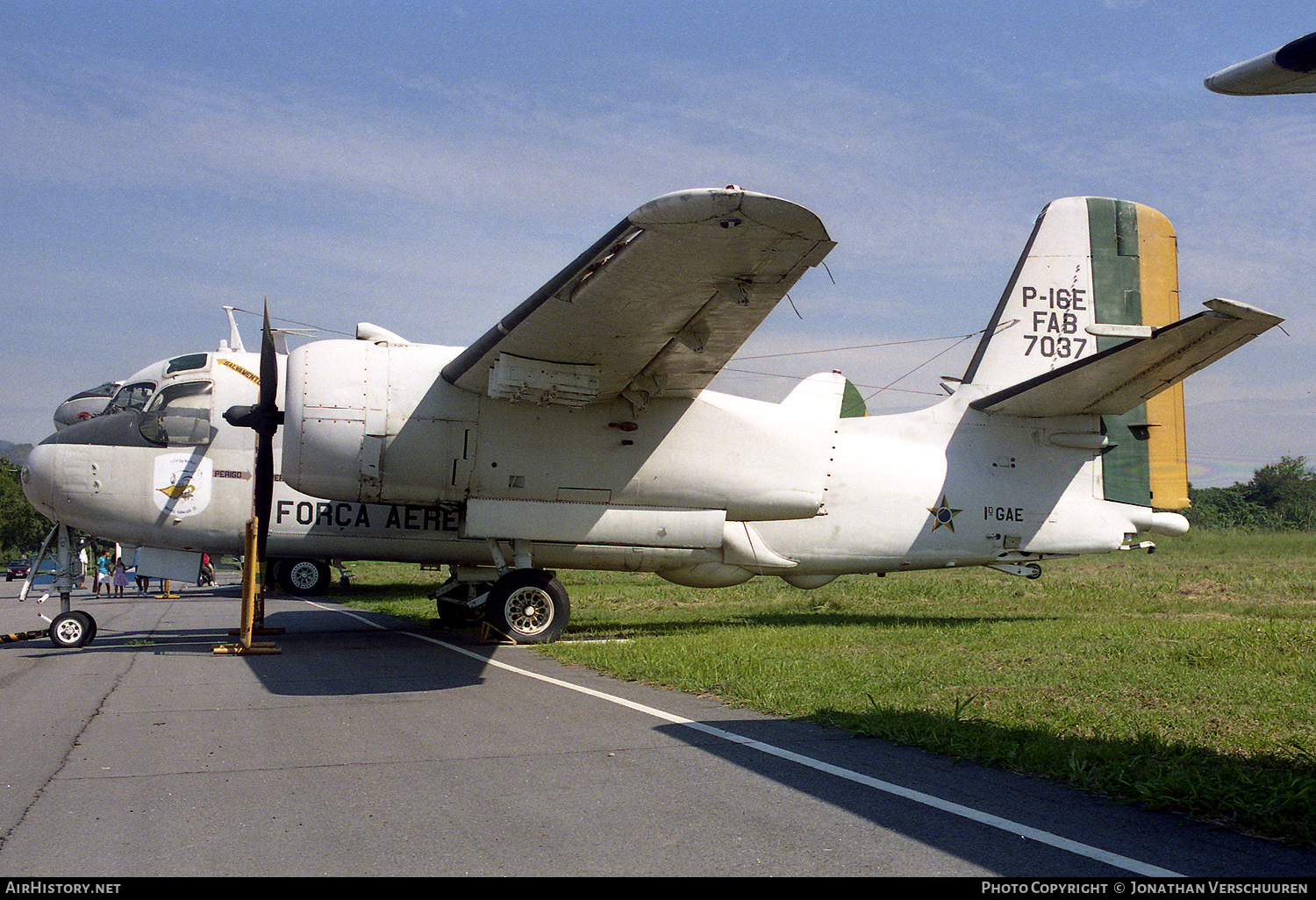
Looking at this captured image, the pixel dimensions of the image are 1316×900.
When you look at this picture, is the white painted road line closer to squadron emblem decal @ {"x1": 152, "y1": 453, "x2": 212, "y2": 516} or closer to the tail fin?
squadron emblem decal @ {"x1": 152, "y1": 453, "x2": 212, "y2": 516}

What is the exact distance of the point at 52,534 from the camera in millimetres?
10555

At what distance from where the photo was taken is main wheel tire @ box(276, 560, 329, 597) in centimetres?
2059

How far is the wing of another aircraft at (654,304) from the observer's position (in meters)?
6.62

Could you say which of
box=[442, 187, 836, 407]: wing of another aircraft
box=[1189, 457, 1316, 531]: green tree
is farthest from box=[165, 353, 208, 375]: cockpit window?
box=[1189, 457, 1316, 531]: green tree

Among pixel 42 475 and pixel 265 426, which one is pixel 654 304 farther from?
pixel 42 475

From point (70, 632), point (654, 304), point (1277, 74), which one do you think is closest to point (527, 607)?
point (654, 304)

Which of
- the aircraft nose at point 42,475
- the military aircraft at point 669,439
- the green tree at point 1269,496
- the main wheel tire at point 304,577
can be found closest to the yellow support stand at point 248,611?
the military aircraft at point 669,439

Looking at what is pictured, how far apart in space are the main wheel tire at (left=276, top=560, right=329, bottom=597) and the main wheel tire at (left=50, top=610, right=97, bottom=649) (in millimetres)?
10168

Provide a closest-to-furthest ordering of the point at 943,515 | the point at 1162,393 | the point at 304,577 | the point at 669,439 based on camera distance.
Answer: the point at 669,439 → the point at 943,515 → the point at 1162,393 → the point at 304,577

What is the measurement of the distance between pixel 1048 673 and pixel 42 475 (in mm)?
11034

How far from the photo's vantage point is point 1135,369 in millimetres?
10750

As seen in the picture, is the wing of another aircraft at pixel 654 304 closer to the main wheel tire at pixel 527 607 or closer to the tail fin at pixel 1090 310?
the main wheel tire at pixel 527 607

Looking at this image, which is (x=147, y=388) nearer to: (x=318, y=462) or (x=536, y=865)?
(x=318, y=462)

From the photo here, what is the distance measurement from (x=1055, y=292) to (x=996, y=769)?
10.0 m
